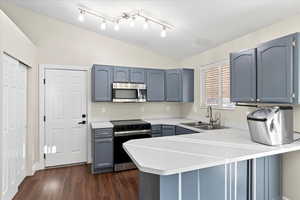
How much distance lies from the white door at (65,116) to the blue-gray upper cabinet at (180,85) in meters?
1.93

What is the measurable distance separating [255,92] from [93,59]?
3269 millimetres

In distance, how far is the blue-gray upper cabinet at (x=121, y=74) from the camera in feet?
12.4

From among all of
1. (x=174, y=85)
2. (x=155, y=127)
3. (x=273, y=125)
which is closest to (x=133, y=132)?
(x=155, y=127)

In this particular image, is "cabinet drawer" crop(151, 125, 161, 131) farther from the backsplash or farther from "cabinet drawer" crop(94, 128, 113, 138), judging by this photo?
"cabinet drawer" crop(94, 128, 113, 138)

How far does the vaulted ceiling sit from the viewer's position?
2180mm

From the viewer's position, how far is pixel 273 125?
181 cm

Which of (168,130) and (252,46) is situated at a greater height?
(252,46)

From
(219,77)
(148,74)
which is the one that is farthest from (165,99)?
(219,77)

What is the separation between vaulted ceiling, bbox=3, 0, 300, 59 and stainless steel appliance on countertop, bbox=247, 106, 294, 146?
1238 mm

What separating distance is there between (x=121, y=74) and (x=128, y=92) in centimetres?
43

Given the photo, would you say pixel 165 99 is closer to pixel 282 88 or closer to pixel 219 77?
pixel 219 77

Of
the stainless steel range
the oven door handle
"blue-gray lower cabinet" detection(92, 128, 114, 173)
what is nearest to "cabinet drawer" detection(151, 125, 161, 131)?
the oven door handle

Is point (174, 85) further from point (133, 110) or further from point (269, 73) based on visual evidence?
point (269, 73)

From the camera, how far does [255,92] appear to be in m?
2.22
